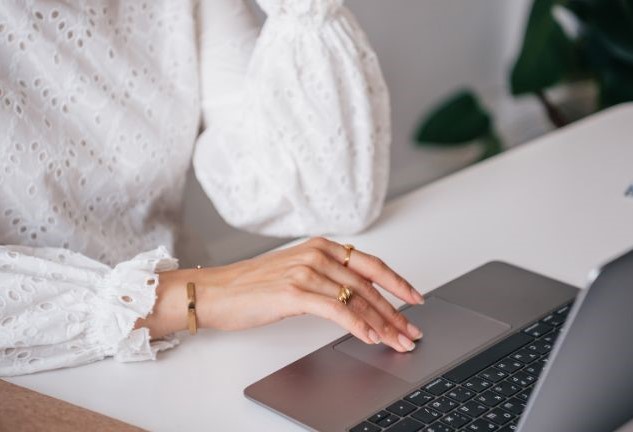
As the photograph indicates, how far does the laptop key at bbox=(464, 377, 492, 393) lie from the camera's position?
93cm

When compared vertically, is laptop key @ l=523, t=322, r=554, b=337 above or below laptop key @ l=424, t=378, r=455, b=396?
above

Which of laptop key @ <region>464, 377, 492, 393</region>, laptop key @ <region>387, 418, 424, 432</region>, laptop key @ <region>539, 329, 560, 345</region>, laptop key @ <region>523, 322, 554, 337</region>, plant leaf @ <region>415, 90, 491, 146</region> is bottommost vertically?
laptop key @ <region>387, 418, 424, 432</region>

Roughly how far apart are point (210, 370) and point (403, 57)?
6.50 ft

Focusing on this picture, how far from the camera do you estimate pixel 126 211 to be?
1402mm

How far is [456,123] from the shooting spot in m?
2.95

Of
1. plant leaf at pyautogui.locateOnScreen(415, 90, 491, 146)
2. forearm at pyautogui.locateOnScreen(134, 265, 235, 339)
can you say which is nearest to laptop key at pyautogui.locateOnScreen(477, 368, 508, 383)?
forearm at pyautogui.locateOnScreen(134, 265, 235, 339)

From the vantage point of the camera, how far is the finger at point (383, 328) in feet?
3.32

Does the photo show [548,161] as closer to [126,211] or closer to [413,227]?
[413,227]

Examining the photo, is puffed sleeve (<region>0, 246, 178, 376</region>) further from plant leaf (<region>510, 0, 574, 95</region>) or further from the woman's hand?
plant leaf (<region>510, 0, 574, 95</region>)

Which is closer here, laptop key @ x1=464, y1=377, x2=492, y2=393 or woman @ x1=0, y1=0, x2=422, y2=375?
laptop key @ x1=464, y1=377, x2=492, y2=393

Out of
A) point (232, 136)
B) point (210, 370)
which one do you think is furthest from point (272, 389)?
point (232, 136)

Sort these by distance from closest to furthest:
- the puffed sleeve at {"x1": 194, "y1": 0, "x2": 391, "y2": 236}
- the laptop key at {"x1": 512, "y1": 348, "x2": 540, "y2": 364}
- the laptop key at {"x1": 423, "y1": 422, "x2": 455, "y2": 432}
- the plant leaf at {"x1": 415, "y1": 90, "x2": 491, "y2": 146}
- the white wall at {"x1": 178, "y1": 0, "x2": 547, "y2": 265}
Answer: the laptop key at {"x1": 423, "y1": 422, "x2": 455, "y2": 432} < the laptop key at {"x1": 512, "y1": 348, "x2": 540, "y2": 364} < the puffed sleeve at {"x1": 194, "y1": 0, "x2": 391, "y2": 236} < the white wall at {"x1": 178, "y1": 0, "x2": 547, "y2": 265} < the plant leaf at {"x1": 415, "y1": 90, "x2": 491, "y2": 146}

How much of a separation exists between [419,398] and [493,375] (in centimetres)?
8

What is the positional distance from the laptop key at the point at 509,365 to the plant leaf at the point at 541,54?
6.11ft
